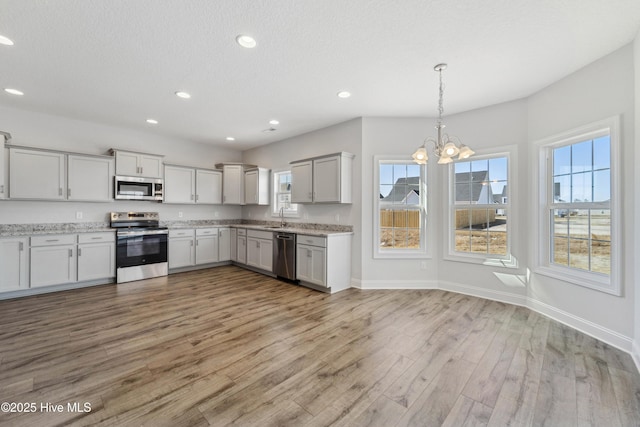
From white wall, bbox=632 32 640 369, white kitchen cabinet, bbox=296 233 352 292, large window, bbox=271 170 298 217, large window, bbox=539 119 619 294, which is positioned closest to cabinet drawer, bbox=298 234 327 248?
white kitchen cabinet, bbox=296 233 352 292

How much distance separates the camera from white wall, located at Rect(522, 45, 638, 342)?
2.48m

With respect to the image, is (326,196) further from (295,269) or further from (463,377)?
(463,377)

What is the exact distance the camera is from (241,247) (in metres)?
5.78

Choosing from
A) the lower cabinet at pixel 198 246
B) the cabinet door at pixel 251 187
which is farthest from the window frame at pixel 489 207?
the lower cabinet at pixel 198 246

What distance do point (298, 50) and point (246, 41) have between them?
48 centimetres

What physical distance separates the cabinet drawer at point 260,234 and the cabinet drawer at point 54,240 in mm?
2764

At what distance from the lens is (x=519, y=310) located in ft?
11.2

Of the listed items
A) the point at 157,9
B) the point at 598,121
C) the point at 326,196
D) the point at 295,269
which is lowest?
the point at 295,269

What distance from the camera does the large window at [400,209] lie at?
4.32 metres

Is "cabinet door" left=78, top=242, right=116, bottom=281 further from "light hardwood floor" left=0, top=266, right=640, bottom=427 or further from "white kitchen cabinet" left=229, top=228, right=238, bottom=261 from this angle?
"white kitchen cabinet" left=229, top=228, right=238, bottom=261

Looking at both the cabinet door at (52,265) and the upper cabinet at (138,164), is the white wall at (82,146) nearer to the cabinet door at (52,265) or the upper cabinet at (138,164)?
the upper cabinet at (138,164)

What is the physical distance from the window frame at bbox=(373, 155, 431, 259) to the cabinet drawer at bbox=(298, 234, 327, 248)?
87 cm

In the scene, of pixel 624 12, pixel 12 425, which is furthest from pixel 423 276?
pixel 12 425

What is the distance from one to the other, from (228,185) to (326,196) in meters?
2.83
